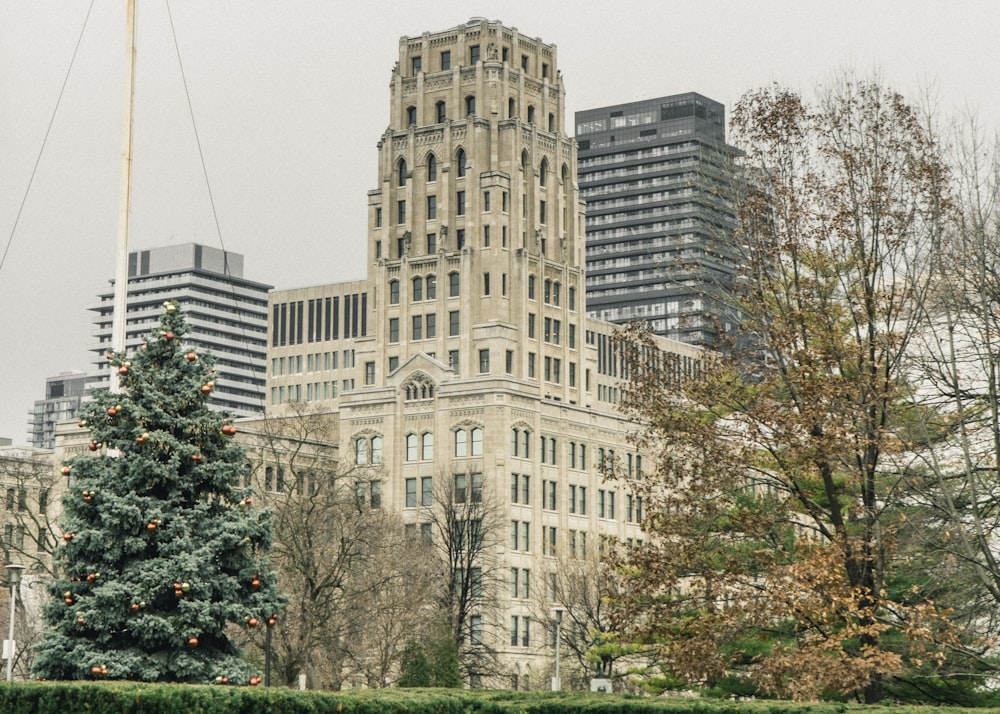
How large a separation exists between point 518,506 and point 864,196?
85668mm

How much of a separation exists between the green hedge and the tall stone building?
8429 centimetres

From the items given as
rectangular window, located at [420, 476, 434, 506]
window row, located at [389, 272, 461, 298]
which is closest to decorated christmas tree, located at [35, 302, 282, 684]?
rectangular window, located at [420, 476, 434, 506]

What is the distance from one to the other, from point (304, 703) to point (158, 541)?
855cm

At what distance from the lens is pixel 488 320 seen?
124625 millimetres

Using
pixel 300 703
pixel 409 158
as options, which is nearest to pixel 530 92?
pixel 409 158

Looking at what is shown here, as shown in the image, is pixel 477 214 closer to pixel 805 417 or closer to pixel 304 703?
pixel 805 417

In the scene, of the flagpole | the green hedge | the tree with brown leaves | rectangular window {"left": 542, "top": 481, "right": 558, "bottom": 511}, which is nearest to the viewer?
the green hedge

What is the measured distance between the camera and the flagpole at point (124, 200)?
1448 inches

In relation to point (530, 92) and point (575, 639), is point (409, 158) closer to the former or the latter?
point (530, 92)

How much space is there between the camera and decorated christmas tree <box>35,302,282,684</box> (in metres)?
32.9

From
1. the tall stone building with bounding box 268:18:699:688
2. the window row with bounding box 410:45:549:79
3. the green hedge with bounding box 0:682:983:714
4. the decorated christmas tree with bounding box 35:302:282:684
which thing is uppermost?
the window row with bounding box 410:45:549:79

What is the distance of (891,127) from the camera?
34.7 metres

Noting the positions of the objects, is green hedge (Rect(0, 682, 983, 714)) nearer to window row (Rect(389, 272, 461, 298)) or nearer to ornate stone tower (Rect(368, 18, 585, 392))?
ornate stone tower (Rect(368, 18, 585, 392))

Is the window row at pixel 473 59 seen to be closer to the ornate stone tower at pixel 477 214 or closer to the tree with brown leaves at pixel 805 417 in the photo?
the ornate stone tower at pixel 477 214
